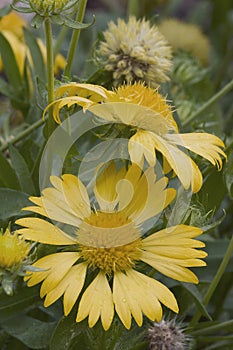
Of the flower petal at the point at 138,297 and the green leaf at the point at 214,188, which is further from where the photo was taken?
the green leaf at the point at 214,188

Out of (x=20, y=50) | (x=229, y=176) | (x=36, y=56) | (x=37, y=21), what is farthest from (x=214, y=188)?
(x=20, y=50)

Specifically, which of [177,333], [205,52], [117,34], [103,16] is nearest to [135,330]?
[177,333]

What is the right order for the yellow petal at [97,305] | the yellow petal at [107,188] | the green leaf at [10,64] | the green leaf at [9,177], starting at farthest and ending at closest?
the green leaf at [10,64]
the green leaf at [9,177]
the yellow petal at [107,188]
the yellow petal at [97,305]

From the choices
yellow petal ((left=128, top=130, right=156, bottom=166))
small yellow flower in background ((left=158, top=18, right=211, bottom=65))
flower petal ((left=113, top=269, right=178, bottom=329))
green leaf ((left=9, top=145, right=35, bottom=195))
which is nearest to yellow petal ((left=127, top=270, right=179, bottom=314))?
flower petal ((left=113, top=269, right=178, bottom=329))

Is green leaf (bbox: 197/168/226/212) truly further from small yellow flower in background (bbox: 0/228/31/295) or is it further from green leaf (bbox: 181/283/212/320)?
small yellow flower in background (bbox: 0/228/31/295)

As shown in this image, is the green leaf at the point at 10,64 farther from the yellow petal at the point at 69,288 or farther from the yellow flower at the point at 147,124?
the yellow petal at the point at 69,288

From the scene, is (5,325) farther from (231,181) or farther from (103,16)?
(103,16)

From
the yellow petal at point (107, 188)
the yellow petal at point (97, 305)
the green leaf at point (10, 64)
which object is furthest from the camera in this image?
the green leaf at point (10, 64)

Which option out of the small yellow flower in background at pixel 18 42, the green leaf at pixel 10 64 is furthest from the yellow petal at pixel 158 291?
the small yellow flower in background at pixel 18 42
